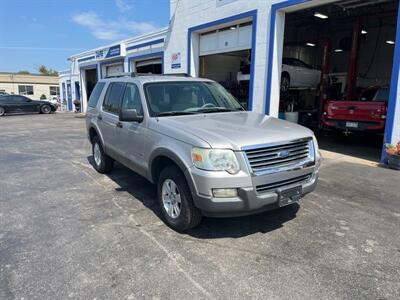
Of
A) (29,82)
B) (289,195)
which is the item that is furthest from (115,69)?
(29,82)

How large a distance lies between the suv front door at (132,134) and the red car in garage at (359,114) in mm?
7490

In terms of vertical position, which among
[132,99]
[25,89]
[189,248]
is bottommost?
[189,248]

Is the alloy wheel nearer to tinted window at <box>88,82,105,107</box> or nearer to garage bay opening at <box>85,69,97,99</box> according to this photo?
tinted window at <box>88,82,105,107</box>

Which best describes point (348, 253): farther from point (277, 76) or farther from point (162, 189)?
point (277, 76)

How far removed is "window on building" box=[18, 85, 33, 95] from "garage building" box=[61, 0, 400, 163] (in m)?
36.1

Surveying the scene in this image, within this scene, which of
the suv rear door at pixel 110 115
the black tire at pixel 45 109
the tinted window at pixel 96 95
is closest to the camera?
the suv rear door at pixel 110 115

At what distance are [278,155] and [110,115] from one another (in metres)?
3.34

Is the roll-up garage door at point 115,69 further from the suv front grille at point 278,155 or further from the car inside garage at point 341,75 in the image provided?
the suv front grille at point 278,155

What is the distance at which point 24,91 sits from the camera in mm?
54531

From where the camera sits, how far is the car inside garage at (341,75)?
10.0 meters

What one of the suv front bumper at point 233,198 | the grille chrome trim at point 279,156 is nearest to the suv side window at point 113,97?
the suv front bumper at point 233,198

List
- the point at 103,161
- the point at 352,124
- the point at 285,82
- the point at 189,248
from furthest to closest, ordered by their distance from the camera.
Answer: the point at 285,82 → the point at 352,124 → the point at 103,161 → the point at 189,248

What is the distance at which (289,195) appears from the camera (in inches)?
141

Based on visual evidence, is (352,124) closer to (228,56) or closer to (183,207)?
(183,207)
